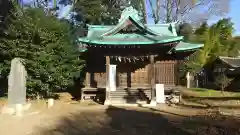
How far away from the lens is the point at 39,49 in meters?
20.4

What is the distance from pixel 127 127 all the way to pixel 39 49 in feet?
35.2

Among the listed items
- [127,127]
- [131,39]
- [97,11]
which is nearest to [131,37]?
[131,39]

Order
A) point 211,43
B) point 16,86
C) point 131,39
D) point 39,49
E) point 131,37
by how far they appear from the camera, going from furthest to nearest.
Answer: point 211,43 → point 131,37 → point 131,39 → point 39,49 → point 16,86

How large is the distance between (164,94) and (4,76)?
11.7 meters

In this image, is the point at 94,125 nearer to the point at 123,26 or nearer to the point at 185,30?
the point at 123,26

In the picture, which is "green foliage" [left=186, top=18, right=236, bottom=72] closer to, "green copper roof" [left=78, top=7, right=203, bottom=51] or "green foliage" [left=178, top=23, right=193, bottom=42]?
"green foliage" [left=178, top=23, right=193, bottom=42]

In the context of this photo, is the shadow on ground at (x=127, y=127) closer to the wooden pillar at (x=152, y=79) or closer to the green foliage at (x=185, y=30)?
the wooden pillar at (x=152, y=79)

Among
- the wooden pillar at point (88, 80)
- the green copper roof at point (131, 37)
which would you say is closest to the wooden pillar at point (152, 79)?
the green copper roof at point (131, 37)

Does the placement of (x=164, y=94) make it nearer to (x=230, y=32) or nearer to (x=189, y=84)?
(x=189, y=84)

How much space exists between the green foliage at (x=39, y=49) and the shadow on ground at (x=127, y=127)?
22.2 ft

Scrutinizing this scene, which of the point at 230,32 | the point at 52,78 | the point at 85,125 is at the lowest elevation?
the point at 85,125

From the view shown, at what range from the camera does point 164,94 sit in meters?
22.8

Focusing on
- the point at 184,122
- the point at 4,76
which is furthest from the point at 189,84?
the point at 184,122

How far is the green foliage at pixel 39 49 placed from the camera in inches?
804
